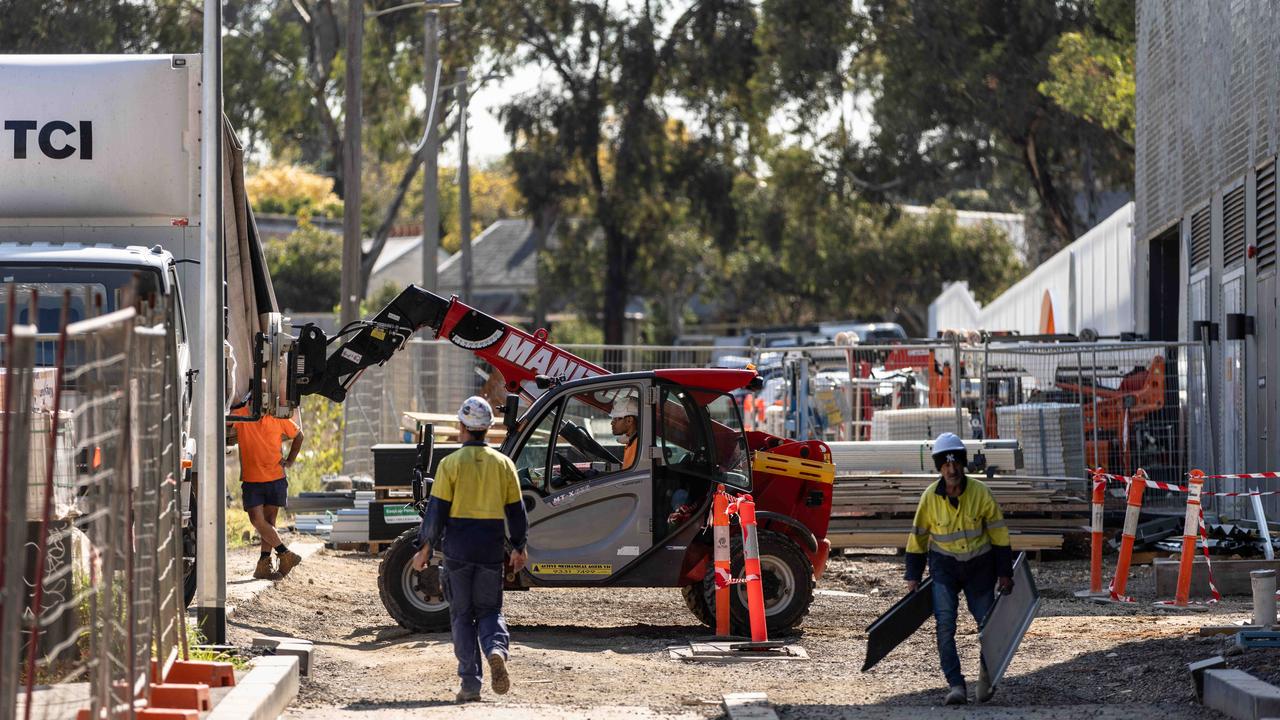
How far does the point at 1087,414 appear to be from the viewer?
19141mm

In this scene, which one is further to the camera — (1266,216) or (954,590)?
(1266,216)

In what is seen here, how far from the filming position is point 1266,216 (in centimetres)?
1753

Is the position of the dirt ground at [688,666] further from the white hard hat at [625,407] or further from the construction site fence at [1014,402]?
the construction site fence at [1014,402]

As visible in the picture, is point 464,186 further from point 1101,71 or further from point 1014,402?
point 1014,402

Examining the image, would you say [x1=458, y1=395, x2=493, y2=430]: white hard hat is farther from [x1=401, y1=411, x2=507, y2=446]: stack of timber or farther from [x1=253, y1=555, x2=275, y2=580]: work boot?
[x1=401, y1=411, x2=507, y2=446]: stack of timber

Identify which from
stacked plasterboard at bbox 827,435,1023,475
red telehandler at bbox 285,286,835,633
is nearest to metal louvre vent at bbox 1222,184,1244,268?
stacked plasterboard at bbox 827,435,1023,475

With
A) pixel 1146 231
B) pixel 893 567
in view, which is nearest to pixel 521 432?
pixel 893 567

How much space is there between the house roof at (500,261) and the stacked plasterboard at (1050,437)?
54158 millimetres

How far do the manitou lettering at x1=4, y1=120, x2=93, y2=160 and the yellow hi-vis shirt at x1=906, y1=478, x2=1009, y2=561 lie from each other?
6.42 m

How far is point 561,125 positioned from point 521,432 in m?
31.6

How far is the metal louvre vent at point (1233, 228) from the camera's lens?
18781mm

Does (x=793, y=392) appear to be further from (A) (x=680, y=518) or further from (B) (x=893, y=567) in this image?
(A) (x=680, y=518)

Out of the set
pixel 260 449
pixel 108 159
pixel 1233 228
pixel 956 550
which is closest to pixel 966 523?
pixel 956 550

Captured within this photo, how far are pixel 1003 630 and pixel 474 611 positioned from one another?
2.99m
